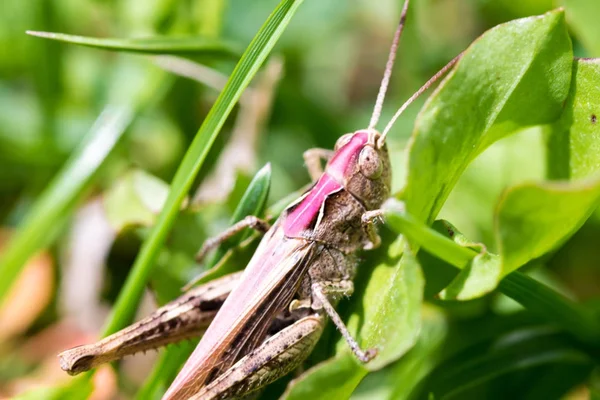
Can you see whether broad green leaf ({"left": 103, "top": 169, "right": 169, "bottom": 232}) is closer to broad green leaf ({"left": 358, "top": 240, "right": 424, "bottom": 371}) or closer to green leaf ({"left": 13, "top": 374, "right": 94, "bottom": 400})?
green leaf ({"left": 13, "top": 374, "right": 94, "bottom": 400})

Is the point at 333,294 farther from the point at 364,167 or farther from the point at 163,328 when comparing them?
the point at 163,328

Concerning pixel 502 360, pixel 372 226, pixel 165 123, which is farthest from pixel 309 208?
pixel 165 123

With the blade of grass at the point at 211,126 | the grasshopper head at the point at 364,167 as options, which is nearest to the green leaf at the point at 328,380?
the grasshopper head at the point at 364,167

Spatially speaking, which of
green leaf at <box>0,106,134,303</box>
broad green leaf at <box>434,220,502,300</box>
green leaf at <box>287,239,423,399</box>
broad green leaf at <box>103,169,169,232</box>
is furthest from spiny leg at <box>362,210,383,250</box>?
green leaf at <box>0,106,134,303</box>

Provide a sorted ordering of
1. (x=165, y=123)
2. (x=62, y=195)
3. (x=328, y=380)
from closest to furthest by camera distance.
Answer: (x=328, y=380)
(x=62, y=195)
(x=165, y=123)

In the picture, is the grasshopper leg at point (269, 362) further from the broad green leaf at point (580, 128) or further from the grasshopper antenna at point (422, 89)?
the broad green leaf at point (580, 128)

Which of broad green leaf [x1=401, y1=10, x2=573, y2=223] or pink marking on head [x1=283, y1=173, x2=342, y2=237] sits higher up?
pink marking on head [x1=283, y1=173, x2=342, y2=237]
